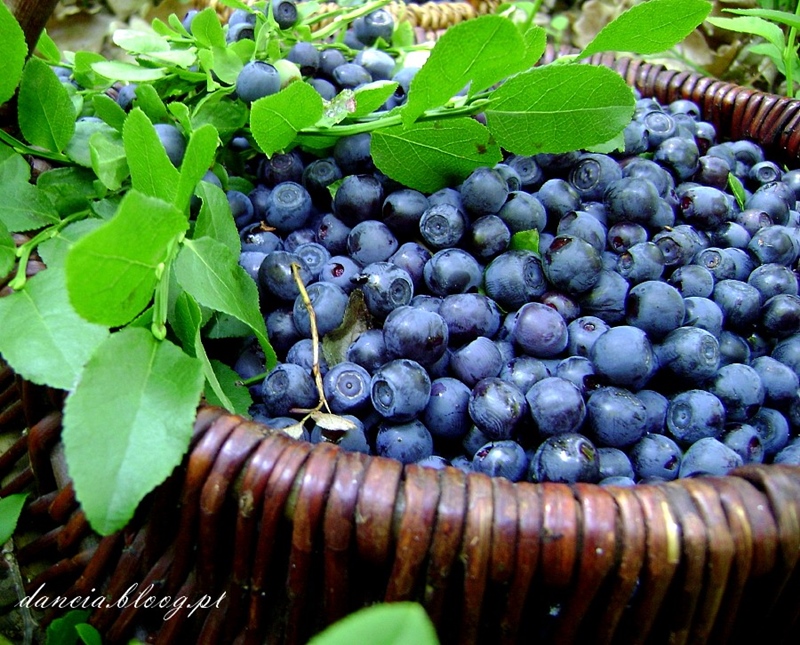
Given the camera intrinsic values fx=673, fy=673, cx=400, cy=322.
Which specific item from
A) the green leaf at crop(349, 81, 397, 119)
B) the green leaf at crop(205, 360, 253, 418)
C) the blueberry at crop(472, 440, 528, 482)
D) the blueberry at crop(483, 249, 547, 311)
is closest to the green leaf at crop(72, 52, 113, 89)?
the green leaf at crop(349, 81, 397, 119)

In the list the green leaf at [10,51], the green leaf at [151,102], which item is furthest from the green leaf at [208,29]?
the green leaf at [10,51]

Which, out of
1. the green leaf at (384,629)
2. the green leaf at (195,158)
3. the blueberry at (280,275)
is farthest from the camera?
the blueberry at (280,275)

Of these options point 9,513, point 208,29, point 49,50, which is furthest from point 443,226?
point 49,50

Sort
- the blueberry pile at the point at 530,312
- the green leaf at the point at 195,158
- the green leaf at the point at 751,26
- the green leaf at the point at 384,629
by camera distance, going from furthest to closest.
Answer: the green leaf at the point at 751,26 → the blueberry pile at the point at 530,312 → the green leaf at the point at 195,158 → the green leaf at the point at 384,629

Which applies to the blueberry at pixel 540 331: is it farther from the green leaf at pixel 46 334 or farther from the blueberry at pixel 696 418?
the green leaf at pixel 46 334

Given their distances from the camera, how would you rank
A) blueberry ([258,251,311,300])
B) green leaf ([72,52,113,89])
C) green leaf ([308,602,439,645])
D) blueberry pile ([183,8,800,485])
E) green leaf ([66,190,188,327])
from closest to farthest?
1. green leaf ([308,602,439,645])
2. green leaf ([66,190,188,327])
3. blueberry pile ([183,8,800,485])
4. blueberry ([258,251,311,300])
5. green leaf ([72,52,113,89])

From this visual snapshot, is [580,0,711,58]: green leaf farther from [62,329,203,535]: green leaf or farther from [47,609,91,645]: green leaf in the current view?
[47,609,91,645]: green leaf
